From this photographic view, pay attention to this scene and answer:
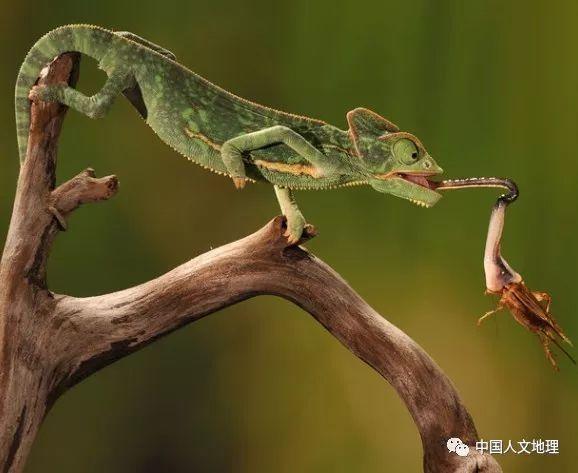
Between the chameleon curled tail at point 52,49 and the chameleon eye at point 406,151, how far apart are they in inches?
22.7

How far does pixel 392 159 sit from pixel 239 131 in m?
0.28

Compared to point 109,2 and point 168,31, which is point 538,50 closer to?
point 168,31

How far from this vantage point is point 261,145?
1.47 meters

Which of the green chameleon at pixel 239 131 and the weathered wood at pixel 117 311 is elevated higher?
the green chameleon at pixel 239 131

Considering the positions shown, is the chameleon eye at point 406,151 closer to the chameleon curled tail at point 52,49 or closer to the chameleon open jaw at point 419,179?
the chameleon open jaw at point 419,179

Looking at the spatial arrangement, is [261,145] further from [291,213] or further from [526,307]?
[526,307]

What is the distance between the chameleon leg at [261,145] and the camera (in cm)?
146

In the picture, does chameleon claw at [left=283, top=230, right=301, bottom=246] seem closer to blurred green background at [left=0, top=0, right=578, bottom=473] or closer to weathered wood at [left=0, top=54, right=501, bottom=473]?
weathered wood at [left=0, top=54, right=501, bottom=473]

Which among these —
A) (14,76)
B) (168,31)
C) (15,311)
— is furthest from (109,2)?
(15,311)

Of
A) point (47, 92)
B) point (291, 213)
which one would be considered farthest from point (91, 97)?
point (291, 213)

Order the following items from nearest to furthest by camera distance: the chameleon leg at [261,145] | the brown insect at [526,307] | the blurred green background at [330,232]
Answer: the chameleon leg at [261,145] < the brown insect at [526,307] < the blurred green background at [330,232]

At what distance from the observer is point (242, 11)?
2240 mm

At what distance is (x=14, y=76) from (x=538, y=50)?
1.44m

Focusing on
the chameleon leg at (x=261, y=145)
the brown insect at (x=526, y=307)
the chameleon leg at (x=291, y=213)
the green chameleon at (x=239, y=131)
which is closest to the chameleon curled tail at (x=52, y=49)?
the green chameleon at (x=239, y=131)
